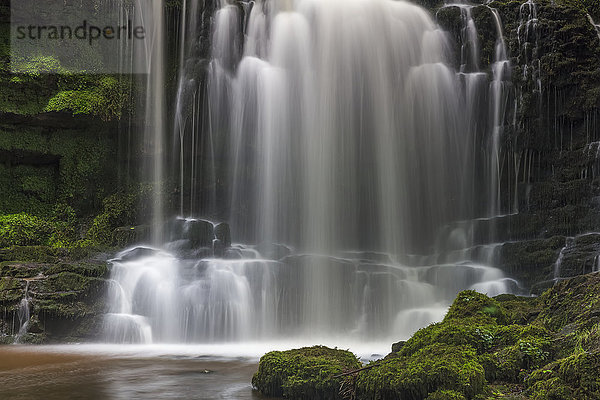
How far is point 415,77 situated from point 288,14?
4.71 metres

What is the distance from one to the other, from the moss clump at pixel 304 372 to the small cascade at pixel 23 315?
7.56m

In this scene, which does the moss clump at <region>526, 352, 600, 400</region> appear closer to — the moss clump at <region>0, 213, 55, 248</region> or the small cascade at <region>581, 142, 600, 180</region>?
the small cascade at <region>581, 142, 600, 180</region>

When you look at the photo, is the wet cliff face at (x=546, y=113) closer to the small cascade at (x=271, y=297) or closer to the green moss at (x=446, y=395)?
the small cascade at (x=271, y=297)

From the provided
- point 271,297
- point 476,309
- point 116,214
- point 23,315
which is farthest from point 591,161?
point 23,315

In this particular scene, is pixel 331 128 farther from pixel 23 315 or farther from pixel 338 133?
pixel 23 315

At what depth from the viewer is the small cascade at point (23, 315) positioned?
1168 centimetres

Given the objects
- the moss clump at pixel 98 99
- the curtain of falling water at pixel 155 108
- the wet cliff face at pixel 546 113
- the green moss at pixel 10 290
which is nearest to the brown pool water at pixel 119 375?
the green moss at pixel 10 290

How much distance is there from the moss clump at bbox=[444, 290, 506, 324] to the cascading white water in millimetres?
8087

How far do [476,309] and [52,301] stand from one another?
9.27 metres

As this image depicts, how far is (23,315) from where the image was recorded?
11.8 meters

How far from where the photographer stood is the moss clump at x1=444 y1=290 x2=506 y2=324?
21.2 feet

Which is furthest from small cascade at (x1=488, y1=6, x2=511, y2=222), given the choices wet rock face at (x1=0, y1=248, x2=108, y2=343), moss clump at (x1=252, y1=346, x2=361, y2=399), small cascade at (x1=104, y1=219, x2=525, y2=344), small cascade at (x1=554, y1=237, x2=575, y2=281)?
moss clump at (x1=252, y1=346, x2=361, y2=399)

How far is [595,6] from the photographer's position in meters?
20.7

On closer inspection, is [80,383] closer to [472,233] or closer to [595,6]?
[472,233]
